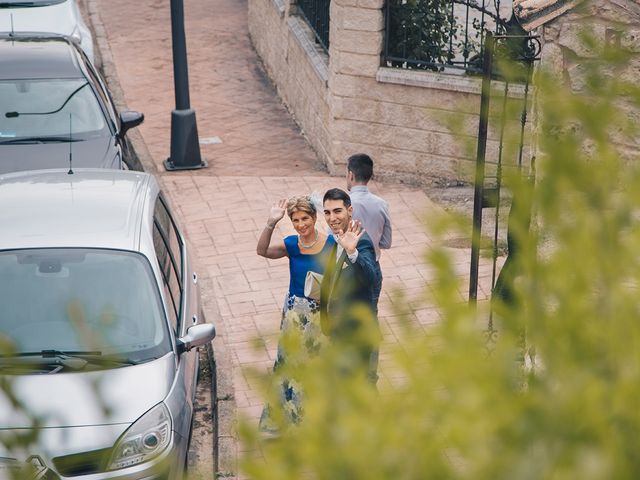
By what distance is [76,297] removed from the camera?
6.65 m

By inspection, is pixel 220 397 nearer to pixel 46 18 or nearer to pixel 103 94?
pixel 103 94

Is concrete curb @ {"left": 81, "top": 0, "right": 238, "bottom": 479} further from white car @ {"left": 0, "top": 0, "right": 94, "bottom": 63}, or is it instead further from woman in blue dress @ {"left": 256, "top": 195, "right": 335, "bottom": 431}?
white car @ {"left": 0, "top": 0, "right": 94, "bottom": 63}

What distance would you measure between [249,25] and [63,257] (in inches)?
490

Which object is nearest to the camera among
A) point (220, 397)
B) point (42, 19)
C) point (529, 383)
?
point (529, 383)

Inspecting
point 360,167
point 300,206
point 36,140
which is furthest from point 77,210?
point 36,140

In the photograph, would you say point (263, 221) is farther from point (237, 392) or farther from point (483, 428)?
point (483, 428)

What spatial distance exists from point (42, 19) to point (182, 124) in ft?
10.5

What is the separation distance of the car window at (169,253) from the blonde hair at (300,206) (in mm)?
916

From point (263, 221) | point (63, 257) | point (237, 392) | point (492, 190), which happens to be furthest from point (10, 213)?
point (263, 221)

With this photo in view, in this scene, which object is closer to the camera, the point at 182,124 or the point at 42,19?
the point at 182,124

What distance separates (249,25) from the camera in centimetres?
1889

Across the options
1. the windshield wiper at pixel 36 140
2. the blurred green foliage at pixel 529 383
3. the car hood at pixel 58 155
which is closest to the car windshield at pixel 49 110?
the windshield wiper at pixel 36 140

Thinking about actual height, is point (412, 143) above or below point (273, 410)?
below

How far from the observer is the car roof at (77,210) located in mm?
7027
